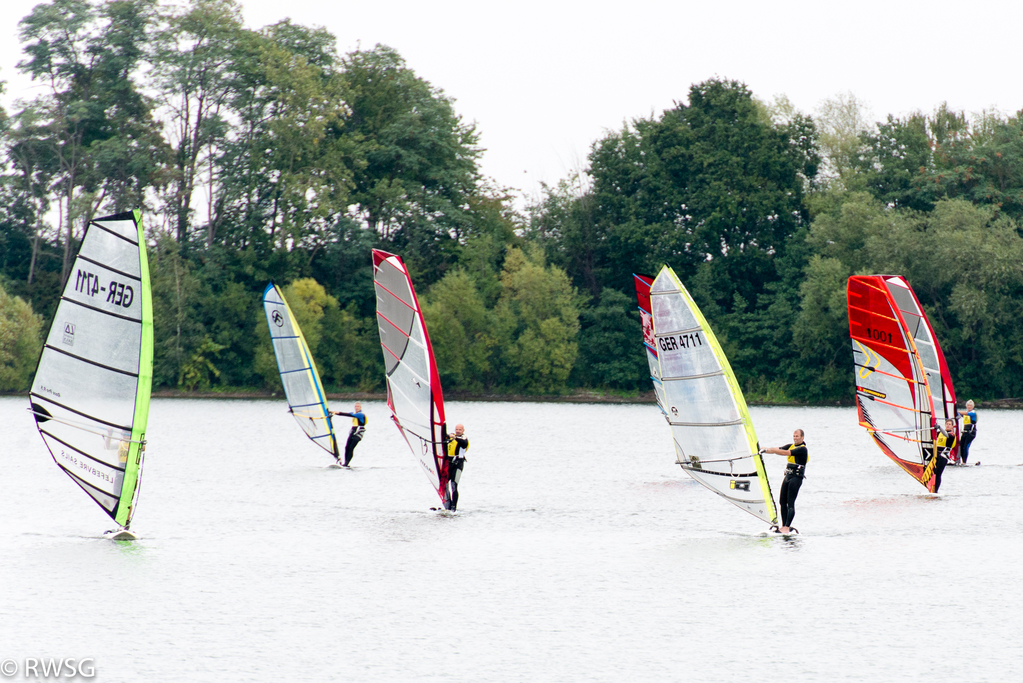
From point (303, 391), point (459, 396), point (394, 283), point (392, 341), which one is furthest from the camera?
point (459, 396)

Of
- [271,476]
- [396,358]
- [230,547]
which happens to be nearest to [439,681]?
[230,547]

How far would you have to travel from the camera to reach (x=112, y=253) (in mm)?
15156

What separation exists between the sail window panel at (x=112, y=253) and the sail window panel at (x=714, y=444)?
8572 millimetres

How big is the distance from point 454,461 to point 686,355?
4387 mm

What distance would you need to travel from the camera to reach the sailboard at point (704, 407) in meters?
17.2

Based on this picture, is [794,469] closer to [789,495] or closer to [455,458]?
[789,495]

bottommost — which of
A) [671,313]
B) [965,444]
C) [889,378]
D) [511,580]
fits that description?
[511,580]

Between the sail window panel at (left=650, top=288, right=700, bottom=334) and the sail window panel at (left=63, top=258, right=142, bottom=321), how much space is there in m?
7.64

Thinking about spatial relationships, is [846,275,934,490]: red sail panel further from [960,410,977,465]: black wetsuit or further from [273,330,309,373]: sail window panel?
[273,330,309,373]: sail window panel

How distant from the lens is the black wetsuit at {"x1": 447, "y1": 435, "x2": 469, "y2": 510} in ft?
61.5

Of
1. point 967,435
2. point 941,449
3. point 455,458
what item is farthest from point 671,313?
point 967,435

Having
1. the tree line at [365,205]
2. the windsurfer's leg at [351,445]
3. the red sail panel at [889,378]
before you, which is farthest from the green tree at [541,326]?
the red sail panel at [889,378]

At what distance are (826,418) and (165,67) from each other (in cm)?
4087

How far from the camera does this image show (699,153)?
208 ft
